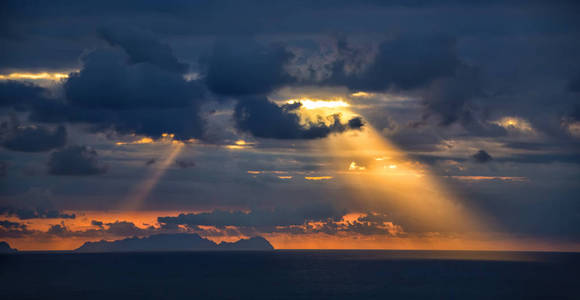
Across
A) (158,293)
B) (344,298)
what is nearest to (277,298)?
(344,298)

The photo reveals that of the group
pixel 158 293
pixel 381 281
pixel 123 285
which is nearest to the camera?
pixel 158 293

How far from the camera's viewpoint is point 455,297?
499 feet

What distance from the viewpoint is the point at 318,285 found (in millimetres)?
184750

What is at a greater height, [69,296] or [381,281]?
[381,281]

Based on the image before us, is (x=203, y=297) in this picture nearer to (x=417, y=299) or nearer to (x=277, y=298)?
(x=277, y=298)

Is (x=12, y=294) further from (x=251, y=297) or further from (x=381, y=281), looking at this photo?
(x=381, y=281)

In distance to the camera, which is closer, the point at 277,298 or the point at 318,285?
the point at 277,298

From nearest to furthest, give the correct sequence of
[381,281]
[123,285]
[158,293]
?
1. [158,293]
2. [123,285]
3. [381,281]

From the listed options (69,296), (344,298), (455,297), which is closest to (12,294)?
(69,296)

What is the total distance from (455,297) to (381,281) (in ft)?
161

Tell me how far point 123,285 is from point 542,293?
12403 centimetres

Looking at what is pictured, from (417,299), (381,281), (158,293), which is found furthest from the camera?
(381,281)

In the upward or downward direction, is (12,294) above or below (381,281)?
below

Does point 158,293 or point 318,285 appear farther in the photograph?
point 318,285
